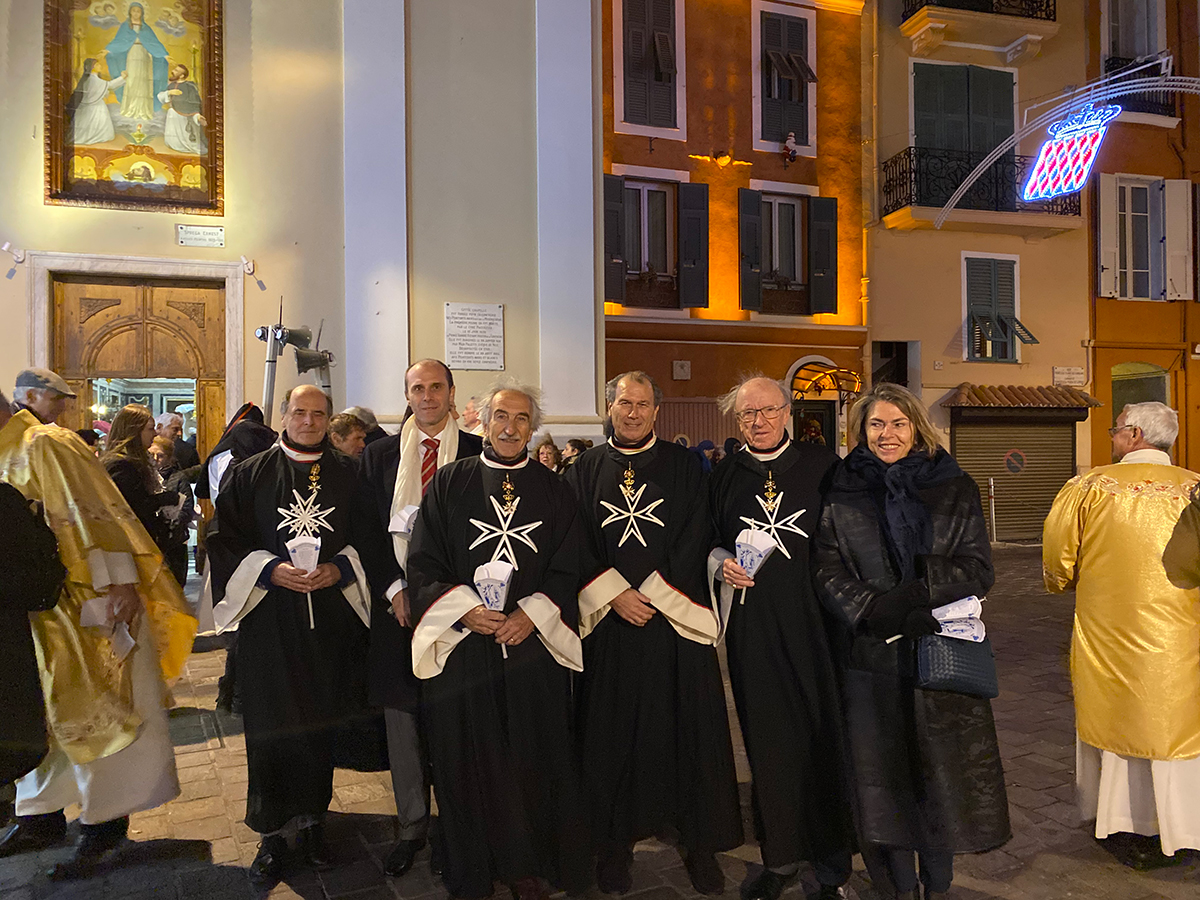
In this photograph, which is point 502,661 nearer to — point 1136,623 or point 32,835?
point 32,835

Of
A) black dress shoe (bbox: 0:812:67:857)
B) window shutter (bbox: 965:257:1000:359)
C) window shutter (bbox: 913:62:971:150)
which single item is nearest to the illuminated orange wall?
window shutter (bbox: 913:62:971:150)

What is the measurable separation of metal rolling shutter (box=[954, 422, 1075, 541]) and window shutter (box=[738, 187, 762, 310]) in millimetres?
4336

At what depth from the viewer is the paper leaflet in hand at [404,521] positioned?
3609 mm

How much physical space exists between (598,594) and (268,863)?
1.61 m

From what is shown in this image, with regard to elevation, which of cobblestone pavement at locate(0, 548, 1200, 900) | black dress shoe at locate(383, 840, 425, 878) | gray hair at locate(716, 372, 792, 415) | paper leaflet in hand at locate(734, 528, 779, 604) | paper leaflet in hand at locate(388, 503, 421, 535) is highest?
gray hair at locate(716, 372, 792, 415)

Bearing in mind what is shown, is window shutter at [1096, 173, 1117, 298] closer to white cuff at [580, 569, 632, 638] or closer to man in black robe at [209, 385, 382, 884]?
white cuff at [580, 569, 632, 638]

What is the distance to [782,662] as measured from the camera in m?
3.30

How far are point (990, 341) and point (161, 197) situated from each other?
1337 centimetres

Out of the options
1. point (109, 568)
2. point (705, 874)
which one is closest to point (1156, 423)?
point (705, 874)

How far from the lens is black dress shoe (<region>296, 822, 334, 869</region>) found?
353cm

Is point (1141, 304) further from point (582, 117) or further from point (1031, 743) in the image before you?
point (1031, 743)

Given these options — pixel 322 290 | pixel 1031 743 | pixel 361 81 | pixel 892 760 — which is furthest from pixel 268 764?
pixel 361 81

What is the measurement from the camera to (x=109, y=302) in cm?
854

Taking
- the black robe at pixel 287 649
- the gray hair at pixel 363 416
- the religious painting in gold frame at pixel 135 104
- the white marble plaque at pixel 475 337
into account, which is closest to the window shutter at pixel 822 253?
Answer: the white marble plaque at pixel 475 337
